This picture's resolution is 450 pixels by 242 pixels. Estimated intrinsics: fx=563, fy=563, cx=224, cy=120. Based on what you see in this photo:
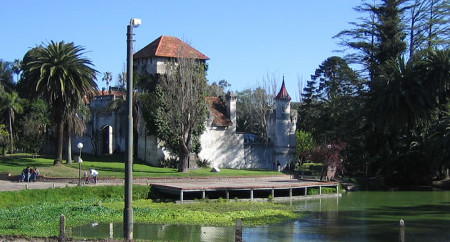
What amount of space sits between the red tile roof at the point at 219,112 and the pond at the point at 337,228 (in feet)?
85.1

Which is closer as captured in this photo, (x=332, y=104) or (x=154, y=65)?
(x=154, y=65)

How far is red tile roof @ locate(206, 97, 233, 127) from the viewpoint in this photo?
6682 cm

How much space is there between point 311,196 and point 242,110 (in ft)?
182

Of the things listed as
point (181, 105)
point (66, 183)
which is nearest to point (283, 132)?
point (181, 105)

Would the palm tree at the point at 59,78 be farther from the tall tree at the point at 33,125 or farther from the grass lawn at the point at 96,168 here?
the tall tree at the point at 33,125

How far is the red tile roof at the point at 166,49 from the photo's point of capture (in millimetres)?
64188

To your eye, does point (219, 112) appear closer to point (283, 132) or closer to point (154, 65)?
point (283, 132)

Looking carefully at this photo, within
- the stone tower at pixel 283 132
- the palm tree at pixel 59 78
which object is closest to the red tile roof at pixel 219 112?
the stone tower at pixel 283 132

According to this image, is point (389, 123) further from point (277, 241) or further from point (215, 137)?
point (277, 241)

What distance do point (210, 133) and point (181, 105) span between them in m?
10.0

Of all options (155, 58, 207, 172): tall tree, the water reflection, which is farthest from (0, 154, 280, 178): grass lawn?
the water reflection

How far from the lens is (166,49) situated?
65688mm

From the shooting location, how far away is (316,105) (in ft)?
297

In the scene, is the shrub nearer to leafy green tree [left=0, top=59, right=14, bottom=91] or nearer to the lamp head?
leafy green tree [left=0, top=59, right=14, bottom=91]
